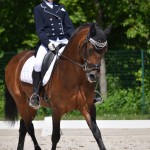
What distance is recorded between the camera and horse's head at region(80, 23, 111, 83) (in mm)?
7434

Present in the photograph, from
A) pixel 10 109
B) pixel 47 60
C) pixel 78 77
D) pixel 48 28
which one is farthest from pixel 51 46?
pixel 10 109

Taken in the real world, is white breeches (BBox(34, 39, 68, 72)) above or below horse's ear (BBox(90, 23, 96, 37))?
below

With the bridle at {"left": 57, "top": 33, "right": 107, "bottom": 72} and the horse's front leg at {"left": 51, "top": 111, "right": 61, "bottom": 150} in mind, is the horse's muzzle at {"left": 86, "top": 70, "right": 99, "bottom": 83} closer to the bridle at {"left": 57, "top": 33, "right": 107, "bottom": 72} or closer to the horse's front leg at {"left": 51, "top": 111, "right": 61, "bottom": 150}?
the bridle at {"left": 57, "top": 33, "right": 107, "bottom": 72}

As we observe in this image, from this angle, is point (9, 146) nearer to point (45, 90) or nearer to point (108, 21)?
point (45, 90)

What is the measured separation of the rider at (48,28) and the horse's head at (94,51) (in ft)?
3.88

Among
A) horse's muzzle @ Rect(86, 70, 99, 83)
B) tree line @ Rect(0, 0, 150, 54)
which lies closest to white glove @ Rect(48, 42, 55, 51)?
horse's muzzle @ Rect(86, 70, 99, 83)

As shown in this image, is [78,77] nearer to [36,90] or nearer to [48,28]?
[36,90]

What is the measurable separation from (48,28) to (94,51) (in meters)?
1.53

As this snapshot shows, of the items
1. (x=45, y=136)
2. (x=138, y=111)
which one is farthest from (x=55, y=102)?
(x=138, y=111)

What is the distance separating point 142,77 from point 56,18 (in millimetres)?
9332

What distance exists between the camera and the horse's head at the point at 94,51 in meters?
7.43

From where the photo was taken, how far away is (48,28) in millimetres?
8797

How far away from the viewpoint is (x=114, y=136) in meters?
12.2

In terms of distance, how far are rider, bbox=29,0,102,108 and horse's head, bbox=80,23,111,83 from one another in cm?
118
